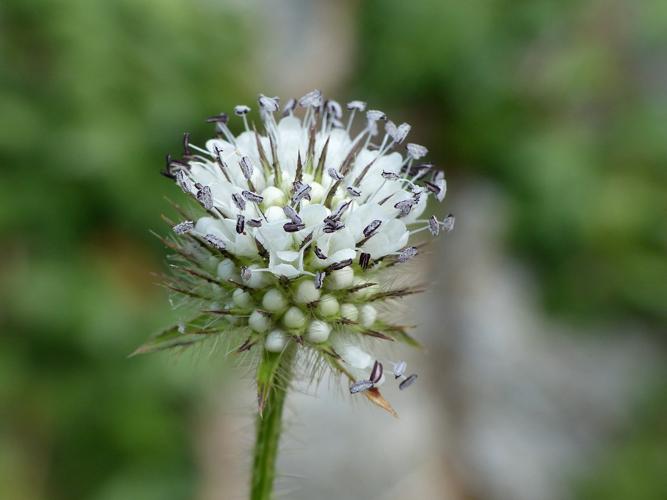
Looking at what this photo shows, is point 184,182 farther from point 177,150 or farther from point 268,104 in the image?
point 177,150

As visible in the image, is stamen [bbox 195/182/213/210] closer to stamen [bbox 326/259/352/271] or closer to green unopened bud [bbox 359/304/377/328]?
stamen [bbox 326/259/352/271]

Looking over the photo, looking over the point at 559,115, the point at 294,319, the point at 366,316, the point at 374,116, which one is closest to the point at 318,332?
the point at 294,319

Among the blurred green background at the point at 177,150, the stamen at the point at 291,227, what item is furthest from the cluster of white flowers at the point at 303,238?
the blurred green background at the point at 177,150

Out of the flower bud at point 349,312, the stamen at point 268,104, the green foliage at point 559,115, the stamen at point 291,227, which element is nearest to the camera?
the stamen at point 291,227

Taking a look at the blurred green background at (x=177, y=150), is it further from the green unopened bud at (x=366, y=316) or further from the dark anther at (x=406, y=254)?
the dark anther at (x=406, y=254)

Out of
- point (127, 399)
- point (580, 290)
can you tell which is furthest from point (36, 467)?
point (580, 290)
